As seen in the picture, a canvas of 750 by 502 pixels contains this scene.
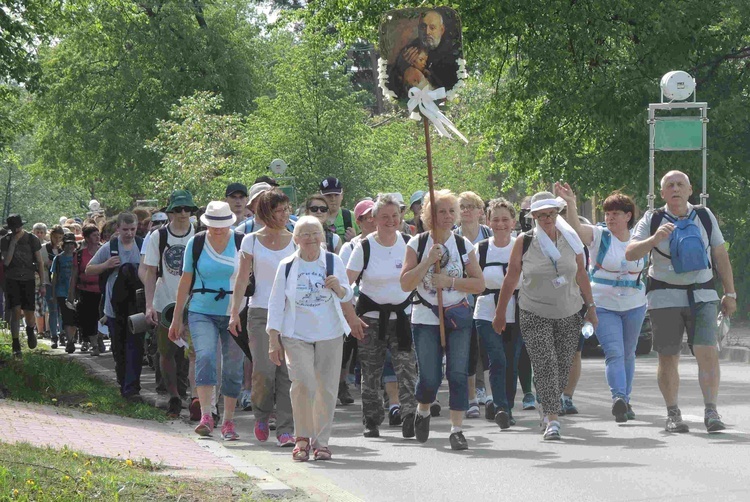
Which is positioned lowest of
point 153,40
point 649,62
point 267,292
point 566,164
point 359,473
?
point 359,473

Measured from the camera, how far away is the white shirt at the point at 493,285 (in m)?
12.5

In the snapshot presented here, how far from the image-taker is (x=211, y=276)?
1165 cm

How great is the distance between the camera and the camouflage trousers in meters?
11.6

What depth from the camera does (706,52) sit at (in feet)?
84.0

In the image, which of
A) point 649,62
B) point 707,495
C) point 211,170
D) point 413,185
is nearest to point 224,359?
point 707,495

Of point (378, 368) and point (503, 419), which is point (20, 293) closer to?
point (378, 368)

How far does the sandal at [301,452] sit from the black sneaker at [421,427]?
1.02 metres

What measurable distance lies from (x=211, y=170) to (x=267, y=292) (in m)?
27.9

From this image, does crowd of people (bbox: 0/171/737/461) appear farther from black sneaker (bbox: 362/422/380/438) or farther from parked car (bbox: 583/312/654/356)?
parked car (bbox: 583/312/654/356)

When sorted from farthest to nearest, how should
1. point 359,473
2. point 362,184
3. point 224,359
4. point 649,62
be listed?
1. point 362,184
2. point 649,62
3. point 224,359
4. point 359,473

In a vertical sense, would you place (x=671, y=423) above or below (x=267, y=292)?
below

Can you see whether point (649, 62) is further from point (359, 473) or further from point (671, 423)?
point (359, 473)

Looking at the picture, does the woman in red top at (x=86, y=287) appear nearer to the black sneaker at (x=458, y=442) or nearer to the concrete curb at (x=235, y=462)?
the concrete curb at (x=235, y=462)

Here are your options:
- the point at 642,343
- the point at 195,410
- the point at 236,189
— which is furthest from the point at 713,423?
the point at 642,343
